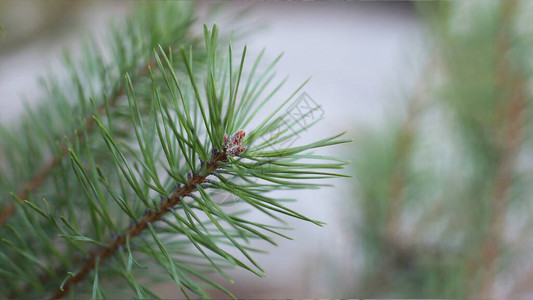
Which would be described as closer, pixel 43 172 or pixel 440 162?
pixel 43 172

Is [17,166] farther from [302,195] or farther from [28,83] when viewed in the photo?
[302,195]

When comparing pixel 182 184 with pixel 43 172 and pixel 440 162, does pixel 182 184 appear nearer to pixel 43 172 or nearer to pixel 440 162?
pixel 43 172

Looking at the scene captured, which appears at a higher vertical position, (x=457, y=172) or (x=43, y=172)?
(x=457, y=172)

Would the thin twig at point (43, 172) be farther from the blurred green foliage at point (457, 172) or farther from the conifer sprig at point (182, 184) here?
the blurred green foliage at point (457, 172)

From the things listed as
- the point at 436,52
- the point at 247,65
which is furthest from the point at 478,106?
the point at 247,65

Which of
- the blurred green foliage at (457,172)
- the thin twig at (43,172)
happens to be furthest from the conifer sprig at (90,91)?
the blurred green foliage at (457,172)

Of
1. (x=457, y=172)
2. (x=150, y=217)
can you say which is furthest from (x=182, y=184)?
(x=457, y=172)

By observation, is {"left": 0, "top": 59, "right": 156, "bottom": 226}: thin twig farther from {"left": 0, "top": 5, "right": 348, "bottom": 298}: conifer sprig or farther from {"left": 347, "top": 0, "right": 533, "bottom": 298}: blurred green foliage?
{"left": 347, "top": 0, "right": 533, "bottom": 298}: blurred green foliage

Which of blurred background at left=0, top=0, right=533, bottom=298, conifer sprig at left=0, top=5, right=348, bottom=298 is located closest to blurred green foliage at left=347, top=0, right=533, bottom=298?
blurred background at left=0, top=0, right=533, bottom=298
